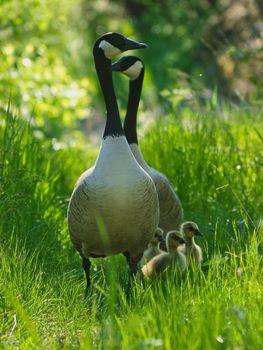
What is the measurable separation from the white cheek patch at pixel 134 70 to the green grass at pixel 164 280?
1.04 metres

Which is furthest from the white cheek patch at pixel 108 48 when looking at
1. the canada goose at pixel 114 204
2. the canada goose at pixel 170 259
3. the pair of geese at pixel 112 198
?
the canada goose at pixel 170 259

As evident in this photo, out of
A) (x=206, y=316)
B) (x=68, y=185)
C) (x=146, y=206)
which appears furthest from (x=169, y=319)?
(x=68, y=185)

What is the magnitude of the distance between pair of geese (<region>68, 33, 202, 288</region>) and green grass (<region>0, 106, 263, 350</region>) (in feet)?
0.72

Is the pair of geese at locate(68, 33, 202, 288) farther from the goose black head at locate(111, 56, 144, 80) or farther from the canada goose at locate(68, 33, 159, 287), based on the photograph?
the goose black head at locate(111, 56, 144, 80)

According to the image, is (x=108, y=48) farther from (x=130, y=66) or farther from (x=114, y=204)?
(x=114, y=204)

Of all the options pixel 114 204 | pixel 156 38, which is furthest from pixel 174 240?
pixel 156 38

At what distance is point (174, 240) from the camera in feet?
21.6

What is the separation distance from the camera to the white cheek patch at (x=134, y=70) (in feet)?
24.3

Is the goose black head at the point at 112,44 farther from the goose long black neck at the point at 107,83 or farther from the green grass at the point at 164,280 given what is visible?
the green grass at the point at 164,280

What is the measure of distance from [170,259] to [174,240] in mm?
164

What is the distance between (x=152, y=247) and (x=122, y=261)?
36cm

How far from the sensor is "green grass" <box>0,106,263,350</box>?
4.36m

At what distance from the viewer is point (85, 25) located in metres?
22.1

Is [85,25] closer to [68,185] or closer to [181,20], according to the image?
[181,20]
